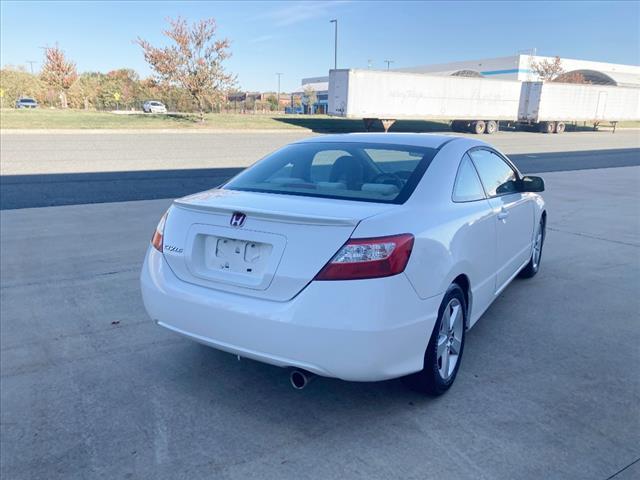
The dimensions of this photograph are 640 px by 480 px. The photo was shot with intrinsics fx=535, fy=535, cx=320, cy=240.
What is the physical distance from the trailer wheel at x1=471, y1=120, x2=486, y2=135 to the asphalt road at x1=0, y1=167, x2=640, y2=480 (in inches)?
1307

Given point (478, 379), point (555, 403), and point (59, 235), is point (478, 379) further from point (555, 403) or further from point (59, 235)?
point (59, 235)

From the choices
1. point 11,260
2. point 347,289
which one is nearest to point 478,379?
point 347,289

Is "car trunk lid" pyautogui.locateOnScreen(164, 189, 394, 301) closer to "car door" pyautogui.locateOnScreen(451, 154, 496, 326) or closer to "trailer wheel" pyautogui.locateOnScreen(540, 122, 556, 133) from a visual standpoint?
"car door" pyautogui.locateOnScreen(451, 154, 496, 326)

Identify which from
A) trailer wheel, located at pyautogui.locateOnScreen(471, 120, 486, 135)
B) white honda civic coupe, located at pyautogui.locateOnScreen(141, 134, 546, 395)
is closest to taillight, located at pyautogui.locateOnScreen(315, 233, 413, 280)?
white honda civic coupe, located at pyautogui.locateOnScreen(141, 134, 546, 395)

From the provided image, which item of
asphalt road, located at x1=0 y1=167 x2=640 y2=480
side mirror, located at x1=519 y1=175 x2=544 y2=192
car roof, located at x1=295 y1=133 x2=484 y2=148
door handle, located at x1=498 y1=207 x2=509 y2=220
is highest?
car roof, located at x1=295 y1=133 x2=484 y2=148

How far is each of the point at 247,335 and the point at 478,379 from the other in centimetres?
163

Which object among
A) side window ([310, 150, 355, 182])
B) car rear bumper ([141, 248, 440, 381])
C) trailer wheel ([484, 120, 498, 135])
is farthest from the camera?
trailer wheel ([484, 120, 498, 135])

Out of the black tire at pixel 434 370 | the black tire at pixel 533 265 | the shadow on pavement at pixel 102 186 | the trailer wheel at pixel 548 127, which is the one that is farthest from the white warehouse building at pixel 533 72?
the black tire at pixel 434 370

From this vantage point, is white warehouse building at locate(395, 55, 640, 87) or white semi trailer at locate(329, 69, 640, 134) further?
white warehouse building at locate(395, 55, 640, 87)

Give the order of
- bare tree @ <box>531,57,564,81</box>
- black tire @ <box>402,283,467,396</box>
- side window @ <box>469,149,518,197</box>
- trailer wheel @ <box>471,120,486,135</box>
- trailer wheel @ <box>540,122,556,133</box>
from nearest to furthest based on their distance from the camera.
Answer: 1. black tire @ <box>402,283,467,396</box>
2. side window @ <box>469,149,518,197</box>
3. trailer wheel @ <box>471,120,486,135</box>
4. trailer wheel @ <box>540,122,556,133</box>
5. bare tree @ <box>531,57,564,81</box>

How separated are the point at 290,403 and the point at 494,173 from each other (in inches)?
95.9

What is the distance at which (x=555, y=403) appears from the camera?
3.19 m

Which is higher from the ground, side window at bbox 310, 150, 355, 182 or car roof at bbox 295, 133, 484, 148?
car roof at bbox 295, 133, 484, 148

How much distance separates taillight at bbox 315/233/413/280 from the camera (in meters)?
2.57
